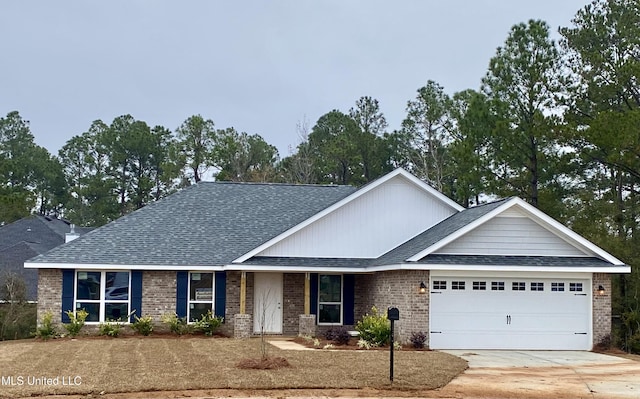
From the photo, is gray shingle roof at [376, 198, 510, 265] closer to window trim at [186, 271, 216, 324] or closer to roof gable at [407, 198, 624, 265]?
roof gable at [407, 198, 624, 265]

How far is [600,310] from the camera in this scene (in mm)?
20844

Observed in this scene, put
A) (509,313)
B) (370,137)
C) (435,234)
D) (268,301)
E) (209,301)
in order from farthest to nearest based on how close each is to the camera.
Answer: (370,137), (268,301), (209,301), (435,234), (509,313)

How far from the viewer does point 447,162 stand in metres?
47.4

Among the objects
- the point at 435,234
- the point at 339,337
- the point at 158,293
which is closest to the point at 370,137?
the point at 435,234

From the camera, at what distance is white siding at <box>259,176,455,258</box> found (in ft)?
77.3

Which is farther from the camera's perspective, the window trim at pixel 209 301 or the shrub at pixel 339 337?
the window trim at pixel 209 301

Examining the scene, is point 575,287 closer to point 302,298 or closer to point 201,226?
point 302,298

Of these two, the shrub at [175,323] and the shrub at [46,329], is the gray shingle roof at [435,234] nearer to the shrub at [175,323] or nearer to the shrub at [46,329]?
the shrub at [175,323]

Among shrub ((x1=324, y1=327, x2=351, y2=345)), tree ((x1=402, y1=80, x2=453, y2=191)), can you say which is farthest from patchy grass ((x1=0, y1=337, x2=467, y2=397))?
tree ((x1=402, y1=80, x2=453, y2=191))

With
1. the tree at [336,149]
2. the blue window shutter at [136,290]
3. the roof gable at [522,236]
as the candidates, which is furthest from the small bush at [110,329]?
the tree at [336,149]

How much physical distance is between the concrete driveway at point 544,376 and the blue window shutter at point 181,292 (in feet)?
27.4

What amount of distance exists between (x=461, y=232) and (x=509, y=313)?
98.6 inches

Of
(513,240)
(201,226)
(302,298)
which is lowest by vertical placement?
(302,298)

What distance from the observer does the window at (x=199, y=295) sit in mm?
23484
